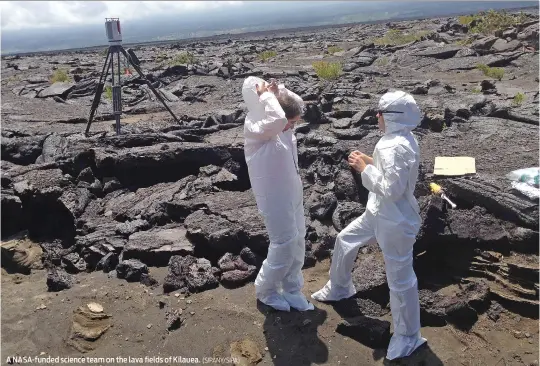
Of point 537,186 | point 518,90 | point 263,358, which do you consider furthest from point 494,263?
point 518,90

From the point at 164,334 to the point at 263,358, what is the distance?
999mm

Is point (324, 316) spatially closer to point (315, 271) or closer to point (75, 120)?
point (315, 271)

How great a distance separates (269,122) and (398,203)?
122 centimetres

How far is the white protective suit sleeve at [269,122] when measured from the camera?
157 inches

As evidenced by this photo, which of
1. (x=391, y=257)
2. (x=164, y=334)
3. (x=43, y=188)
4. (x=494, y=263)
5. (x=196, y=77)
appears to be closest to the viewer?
(x=391, y=257)

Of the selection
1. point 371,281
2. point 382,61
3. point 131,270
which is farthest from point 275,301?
point 382,61

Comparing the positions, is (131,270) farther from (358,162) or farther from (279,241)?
(358,162)

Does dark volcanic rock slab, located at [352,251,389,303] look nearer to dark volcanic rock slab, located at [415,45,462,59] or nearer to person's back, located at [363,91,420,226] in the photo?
person's back, located at [363,91,420,226]

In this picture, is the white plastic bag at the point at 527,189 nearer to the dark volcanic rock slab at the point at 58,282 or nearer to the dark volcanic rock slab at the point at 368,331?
the dark volcanic rock slab at the point at 368,331

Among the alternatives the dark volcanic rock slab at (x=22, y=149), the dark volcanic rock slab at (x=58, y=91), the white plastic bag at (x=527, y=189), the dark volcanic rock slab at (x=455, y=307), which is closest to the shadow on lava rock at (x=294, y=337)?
the dark volcanic rock slab at (x=455, y=307)

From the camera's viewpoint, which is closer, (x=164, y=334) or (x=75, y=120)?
(x=164, y=334)

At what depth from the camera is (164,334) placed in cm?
451

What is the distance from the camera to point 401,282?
12.6 feet

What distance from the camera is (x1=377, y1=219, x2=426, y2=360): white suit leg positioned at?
376cm
